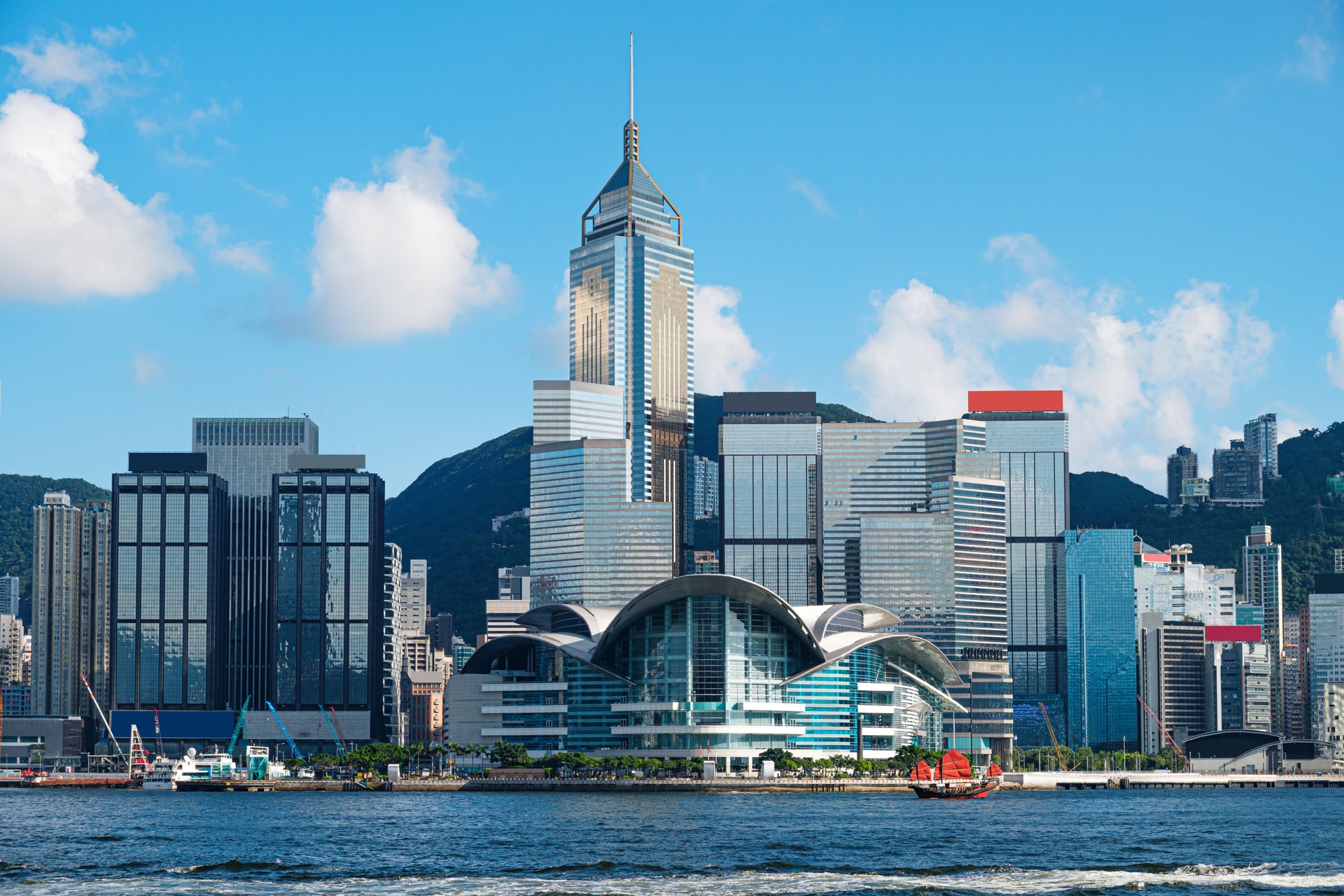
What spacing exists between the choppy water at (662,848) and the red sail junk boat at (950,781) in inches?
142

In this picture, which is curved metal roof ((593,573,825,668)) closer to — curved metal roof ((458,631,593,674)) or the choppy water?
curved metal roof ((458,631,593,674))

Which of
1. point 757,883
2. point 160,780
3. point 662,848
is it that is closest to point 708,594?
point 160,780

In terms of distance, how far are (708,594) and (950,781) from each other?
4076 centimetres

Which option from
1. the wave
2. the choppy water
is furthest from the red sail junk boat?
the wave

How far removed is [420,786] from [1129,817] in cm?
7349

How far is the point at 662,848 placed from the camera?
89562 millimetres

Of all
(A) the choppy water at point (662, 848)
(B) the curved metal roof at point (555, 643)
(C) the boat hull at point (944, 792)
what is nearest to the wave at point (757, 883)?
(A) the choppy water at point (662, 848)

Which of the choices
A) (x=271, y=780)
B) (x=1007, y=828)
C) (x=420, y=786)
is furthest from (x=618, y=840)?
(x=271, y=780)

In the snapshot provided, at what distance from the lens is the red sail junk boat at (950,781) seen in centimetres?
14575

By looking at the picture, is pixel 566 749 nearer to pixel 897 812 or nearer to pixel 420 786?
pixel 420 786

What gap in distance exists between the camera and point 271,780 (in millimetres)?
179500

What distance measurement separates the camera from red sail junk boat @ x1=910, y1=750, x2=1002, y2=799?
14575 centimetres

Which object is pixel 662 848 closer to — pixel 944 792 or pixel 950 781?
pixel 944 792

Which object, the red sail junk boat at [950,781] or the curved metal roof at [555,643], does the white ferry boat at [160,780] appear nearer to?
the curved metal roof at [555,643]
